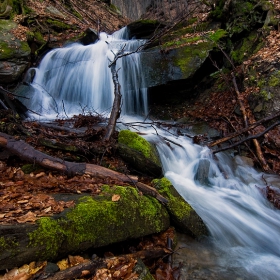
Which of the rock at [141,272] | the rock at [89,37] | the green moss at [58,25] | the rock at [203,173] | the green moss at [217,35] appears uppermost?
the green moss at [58,25]

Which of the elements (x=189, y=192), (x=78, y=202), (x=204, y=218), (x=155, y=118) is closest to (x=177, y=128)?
(x=155, y=118)

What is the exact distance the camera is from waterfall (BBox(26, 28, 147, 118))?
366 inches

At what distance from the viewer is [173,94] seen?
9406 millimetres

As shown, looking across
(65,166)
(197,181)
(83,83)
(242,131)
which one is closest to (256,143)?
(242,131)

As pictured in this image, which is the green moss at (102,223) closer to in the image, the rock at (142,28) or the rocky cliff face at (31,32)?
the rocky cliff face at (31,32)

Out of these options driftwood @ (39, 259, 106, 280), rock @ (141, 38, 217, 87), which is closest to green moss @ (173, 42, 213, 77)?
rock @ (141, 38, 217, 87)

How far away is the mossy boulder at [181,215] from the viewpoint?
3563 millimetres

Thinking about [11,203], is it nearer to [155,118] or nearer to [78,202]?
[78,202]

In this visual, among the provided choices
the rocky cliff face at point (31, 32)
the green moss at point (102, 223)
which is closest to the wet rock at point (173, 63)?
the rocky cliff face at point (31, 32)

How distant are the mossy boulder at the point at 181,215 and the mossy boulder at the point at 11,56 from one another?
765cm

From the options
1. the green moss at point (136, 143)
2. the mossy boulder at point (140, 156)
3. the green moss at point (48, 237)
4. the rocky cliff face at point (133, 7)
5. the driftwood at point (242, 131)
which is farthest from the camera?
the rocky cliff face at point (133, 7)

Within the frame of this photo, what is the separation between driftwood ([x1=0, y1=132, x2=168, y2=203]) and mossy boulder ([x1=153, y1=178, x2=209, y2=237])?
16 centimetres

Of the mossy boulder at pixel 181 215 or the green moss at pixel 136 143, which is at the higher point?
the green moss at pixel 136 143

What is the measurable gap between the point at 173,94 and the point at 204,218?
6.04m
